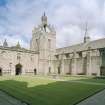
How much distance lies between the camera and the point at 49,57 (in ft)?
212

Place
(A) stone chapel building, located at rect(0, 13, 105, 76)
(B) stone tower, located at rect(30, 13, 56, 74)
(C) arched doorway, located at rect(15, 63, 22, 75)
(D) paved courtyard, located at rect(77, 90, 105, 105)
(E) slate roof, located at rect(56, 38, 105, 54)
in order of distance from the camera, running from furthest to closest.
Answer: (B) stone tower, located at rect(30, 13, 56, 74), (C) arched doorway, located at rect(15, 63, 22, 75), (E) slate roof, located at rect(56, 38, 105, 54), (A) stone chapel building, located at rect(0, 13, 105, 76), (D) paved courtyard, located at rect(77, 90, 105, 105)

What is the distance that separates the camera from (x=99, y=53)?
4728 centimetres

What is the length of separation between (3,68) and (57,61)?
62.4 feet

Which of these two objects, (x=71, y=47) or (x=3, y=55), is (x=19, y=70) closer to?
(x=3, y=55)

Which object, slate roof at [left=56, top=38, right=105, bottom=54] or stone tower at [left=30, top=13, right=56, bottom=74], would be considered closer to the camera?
slate roof at [left=56, top=38, right=105, bottom=54]

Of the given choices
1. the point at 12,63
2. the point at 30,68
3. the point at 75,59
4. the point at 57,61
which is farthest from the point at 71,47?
the point at 12,63

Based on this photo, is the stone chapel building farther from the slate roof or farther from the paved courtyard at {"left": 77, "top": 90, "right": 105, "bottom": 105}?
the paved courtyard at {"left": 77, "top": 90, "right": 105, "bottom": 105}

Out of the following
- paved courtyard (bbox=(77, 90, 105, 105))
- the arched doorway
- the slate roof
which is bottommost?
paved courtyard (bbox=(77, 90, 105, 105))

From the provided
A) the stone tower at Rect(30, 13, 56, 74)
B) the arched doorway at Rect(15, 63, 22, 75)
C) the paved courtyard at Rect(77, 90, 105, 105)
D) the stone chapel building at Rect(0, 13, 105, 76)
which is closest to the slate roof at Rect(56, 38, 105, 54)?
the stone chapel building at Rect(0, 13, 105, 76)

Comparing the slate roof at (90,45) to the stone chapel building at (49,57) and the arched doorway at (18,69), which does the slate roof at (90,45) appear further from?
the arched doorway at (18,69)

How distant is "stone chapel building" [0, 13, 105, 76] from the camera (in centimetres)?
4809

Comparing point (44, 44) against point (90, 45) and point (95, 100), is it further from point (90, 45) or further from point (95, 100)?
point (95, 100)

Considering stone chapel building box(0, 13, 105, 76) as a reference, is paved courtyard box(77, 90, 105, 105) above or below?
below

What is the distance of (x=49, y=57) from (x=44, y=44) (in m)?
5.29
